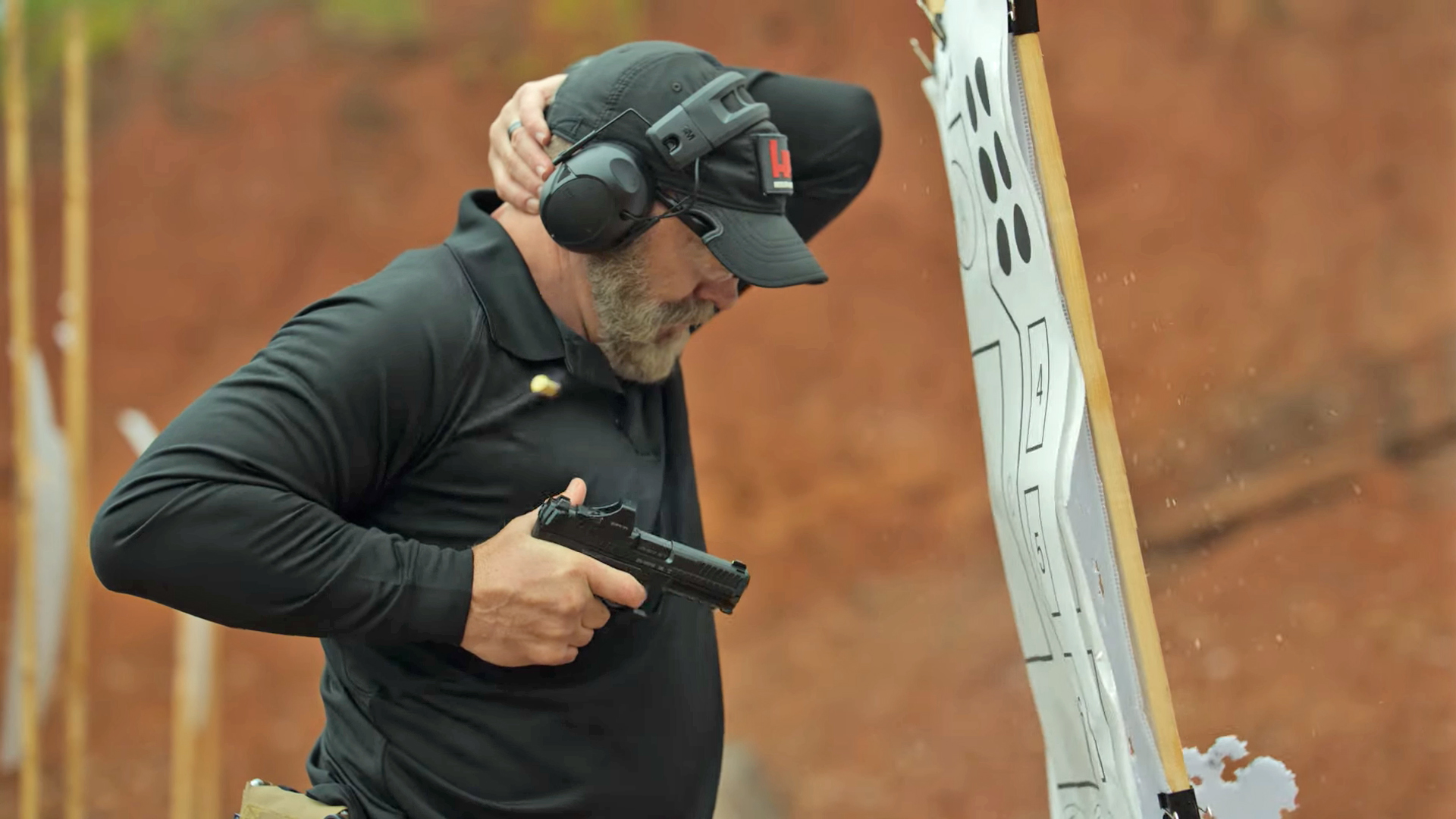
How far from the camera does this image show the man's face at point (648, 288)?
1.31 m

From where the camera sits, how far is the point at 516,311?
50.5 inches

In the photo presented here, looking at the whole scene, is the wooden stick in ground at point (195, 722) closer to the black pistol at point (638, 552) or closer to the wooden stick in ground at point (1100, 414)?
the black pistol at point (638, 552)

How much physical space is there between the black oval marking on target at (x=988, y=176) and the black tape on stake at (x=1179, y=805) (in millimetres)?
533

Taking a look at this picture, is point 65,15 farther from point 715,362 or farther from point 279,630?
point 279,630

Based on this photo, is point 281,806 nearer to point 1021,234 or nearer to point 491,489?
point 491,489

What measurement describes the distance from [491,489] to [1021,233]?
0.56 meters

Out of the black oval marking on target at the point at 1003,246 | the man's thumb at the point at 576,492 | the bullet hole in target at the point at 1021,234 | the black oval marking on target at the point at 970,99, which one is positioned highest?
the black oval marking on target at the point at 970,99

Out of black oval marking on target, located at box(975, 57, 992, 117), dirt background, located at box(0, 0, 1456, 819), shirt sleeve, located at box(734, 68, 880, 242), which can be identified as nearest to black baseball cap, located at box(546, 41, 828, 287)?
black oval marking on target, located at box(975, 57, 992, 117)

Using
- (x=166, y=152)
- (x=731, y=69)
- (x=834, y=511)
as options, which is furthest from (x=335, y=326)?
(x=166, y=152)

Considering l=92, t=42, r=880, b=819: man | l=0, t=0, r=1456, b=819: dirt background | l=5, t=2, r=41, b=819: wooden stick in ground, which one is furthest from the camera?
l=5, t=2, r=41, b=819: wooden stick in ground

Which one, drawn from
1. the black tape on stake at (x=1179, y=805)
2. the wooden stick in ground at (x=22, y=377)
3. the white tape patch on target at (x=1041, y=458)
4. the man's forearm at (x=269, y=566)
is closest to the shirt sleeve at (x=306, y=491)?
the man's forearm at (x=269, y=566)

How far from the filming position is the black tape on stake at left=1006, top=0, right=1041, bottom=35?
106 cm

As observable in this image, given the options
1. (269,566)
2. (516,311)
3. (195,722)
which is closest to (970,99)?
(516,311)

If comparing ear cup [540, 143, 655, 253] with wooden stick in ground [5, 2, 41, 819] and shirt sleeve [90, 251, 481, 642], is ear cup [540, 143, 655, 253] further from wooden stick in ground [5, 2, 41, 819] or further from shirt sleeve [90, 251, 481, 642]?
wooden stick in ground [5, 2, 41, 819]
